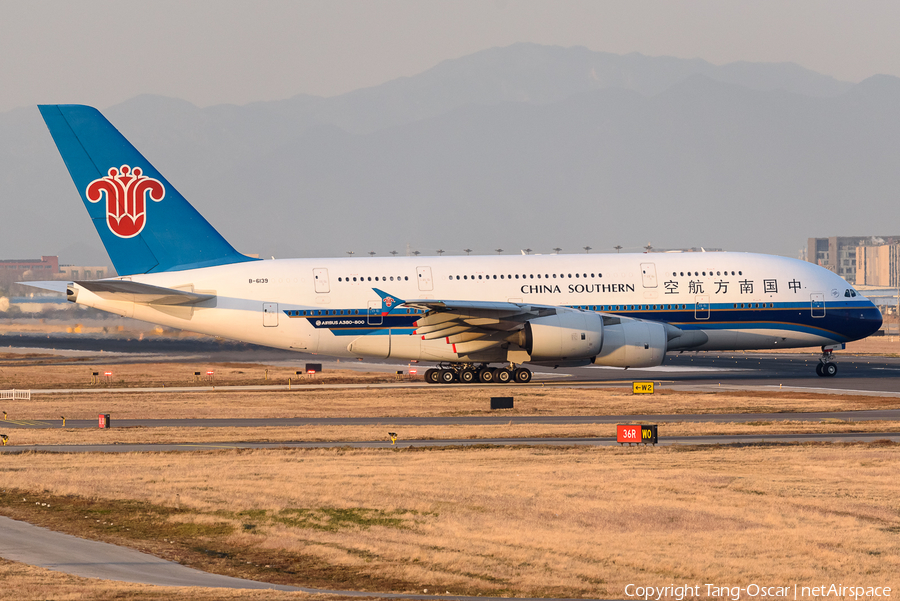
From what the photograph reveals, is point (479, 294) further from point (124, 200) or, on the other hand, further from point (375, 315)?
point (124, 200)

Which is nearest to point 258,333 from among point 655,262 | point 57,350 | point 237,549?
point 655,262

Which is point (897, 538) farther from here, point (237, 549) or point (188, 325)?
point (188, 325)

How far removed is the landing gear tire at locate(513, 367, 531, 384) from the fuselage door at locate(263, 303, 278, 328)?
11.9 m

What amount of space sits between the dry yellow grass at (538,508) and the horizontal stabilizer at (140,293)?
1813cm

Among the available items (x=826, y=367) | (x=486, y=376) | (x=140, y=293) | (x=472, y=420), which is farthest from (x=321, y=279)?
(x=826, y=367)

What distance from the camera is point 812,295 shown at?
165ft

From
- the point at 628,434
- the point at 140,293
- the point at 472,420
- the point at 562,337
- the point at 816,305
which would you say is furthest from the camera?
the point at 816,305

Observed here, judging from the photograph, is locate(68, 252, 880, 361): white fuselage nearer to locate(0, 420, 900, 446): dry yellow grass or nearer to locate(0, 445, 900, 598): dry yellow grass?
locate(0, 420, 900, 446): dry yellow grass

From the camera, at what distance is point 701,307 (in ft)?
160

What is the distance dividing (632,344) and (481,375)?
Answer: 25.7ft

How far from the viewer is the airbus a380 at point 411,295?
46.7m

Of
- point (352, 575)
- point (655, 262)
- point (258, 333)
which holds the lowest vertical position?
point (352, 575)

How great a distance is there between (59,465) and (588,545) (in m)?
15.3

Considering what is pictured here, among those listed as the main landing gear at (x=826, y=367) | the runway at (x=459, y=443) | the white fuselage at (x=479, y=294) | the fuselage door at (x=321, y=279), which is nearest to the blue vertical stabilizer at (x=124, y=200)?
the white fuselage at (x=479, y=294)
